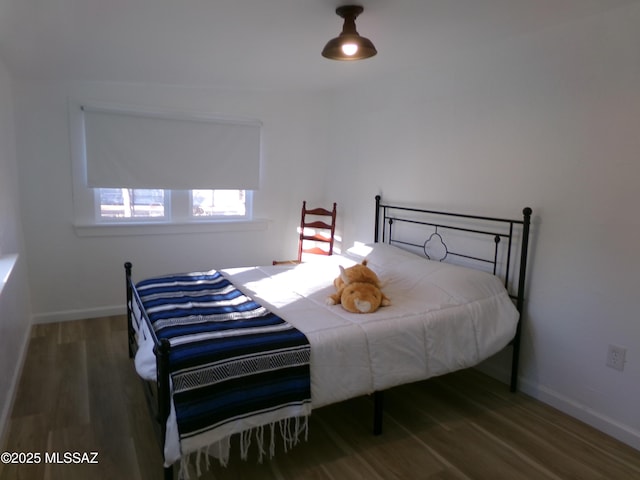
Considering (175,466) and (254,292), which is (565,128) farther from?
(175,466)

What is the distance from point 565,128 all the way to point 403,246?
1.55 meters

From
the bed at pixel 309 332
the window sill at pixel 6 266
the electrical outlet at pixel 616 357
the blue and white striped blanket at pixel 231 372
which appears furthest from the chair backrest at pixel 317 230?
the electrical outlet at pixel 616 357

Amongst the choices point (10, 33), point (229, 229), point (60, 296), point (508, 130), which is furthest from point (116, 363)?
point (508, 130)

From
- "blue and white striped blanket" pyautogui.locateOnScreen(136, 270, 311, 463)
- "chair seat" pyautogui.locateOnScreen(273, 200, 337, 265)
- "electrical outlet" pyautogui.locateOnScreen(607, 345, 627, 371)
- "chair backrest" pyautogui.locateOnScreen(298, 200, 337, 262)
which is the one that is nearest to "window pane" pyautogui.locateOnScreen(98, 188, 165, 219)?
"chair seat" pyautogui.locateOnScreen(273, 200, 337, 265)

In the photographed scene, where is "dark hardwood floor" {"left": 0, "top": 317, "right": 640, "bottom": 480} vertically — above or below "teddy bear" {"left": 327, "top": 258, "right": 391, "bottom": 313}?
below

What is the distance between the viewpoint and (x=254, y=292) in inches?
106

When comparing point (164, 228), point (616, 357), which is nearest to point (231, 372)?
point (616, 357)

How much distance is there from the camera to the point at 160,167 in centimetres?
390

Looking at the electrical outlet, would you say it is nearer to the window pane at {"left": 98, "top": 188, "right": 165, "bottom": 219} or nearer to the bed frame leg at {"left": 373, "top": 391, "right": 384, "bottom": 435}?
the bed frame leg at {"left": 373, "top": 391, "right": 384, "bottom": 435}

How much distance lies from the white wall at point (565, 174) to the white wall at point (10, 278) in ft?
9.57

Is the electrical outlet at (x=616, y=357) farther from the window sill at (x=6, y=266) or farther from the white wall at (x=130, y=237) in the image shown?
the window sill at (x=6, y=266)

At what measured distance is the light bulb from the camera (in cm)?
222

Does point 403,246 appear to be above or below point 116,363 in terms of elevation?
above

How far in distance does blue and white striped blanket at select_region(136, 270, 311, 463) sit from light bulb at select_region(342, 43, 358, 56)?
1.43 meters
